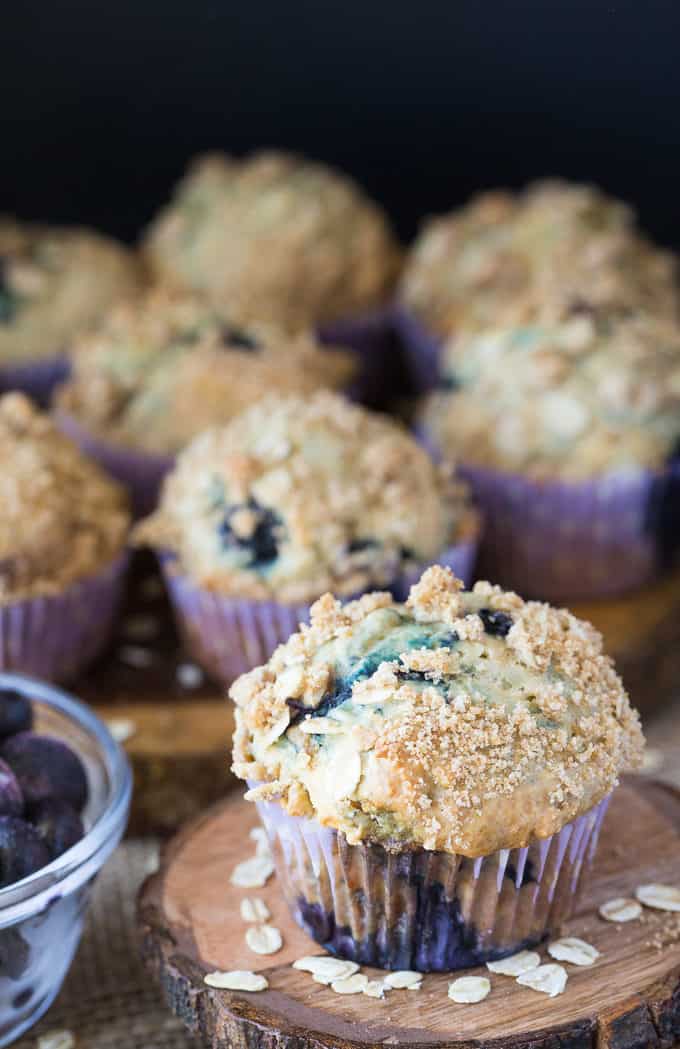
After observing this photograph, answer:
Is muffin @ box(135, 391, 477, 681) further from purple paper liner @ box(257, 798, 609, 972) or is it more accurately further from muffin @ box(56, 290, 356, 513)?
purple paper liner @ box(257, 798, 609, 972)

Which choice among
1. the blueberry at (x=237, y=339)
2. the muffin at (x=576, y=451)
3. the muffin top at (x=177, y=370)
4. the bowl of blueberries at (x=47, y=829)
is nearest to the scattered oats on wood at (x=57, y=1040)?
the bowl of blueberries at (x=47, y=829)

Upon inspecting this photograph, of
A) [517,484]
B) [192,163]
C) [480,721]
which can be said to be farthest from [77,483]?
[192,163]

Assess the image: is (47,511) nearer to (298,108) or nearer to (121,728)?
(121,728)

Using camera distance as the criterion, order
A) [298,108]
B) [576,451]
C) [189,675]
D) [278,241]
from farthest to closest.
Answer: [298,108], [278,241], [576,451], [189,675]

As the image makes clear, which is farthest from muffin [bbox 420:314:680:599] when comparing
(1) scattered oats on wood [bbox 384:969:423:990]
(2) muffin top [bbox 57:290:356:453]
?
(1) scattered oats on wood [bbox 384:969:423:990]

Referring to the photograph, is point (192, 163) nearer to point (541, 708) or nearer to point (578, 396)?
point (578, 396)

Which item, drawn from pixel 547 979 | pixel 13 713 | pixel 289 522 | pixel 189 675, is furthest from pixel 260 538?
pixel 547 979
